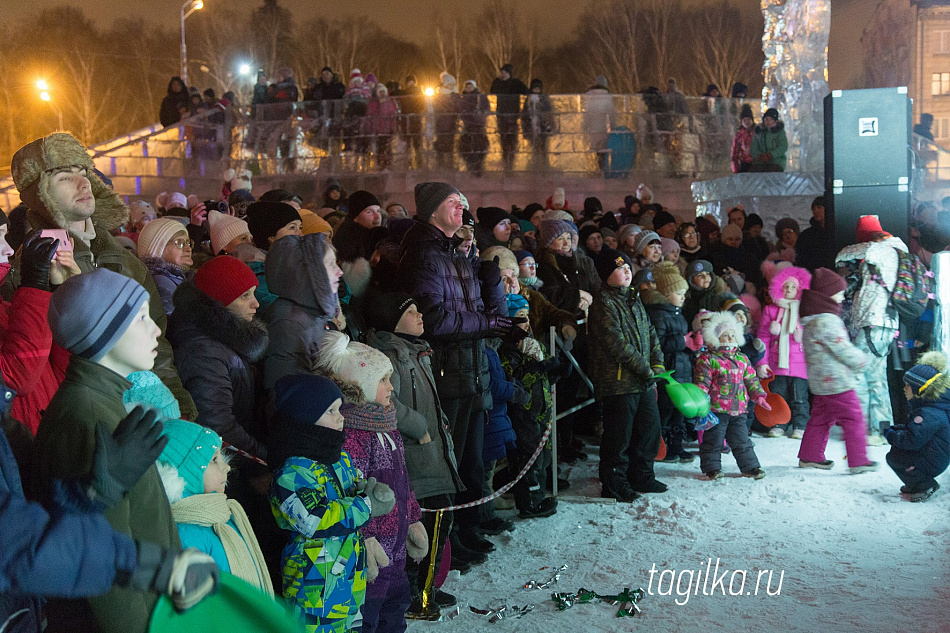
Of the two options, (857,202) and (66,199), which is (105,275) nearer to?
(66,199)

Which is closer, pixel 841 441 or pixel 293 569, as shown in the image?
pixel 293 569

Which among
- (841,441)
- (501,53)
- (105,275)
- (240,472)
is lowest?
(841,441)

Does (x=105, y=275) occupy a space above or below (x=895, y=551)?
above

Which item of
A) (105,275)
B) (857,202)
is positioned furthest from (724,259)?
(105,275)

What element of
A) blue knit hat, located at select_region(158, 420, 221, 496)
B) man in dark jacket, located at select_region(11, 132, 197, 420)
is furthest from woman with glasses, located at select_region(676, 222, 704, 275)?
blue knit hat, located at select_region(158, 420, 221, 496)

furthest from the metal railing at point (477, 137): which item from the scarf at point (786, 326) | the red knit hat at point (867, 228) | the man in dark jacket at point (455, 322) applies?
the man in dark jacket at point (455, 322)

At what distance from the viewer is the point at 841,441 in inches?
328

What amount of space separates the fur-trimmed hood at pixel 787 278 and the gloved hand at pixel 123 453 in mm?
7321

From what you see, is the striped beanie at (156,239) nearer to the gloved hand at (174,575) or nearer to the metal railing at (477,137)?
the gloved hand at (174,575)

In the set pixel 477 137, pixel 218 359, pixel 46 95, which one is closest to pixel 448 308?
pixel 218 359

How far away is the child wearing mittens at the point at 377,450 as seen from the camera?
12.3 feet

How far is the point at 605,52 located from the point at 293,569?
39916mm

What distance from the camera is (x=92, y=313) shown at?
230cm

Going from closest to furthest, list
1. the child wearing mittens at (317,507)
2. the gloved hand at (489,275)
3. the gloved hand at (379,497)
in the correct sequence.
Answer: the child wearing mittens at (317,507) < the gloved hand at (379,497) < the gloved hand at (489,275)
